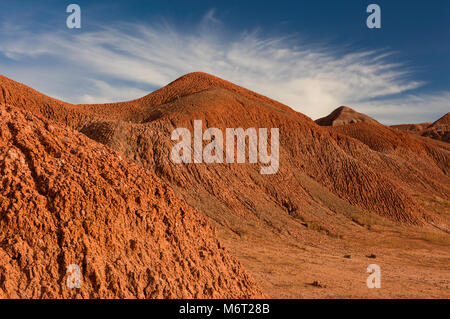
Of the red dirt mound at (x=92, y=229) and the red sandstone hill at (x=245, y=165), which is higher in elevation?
the red sandstone hill at (x=245, y=165)

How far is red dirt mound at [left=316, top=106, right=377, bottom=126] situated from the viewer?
97.4 metres

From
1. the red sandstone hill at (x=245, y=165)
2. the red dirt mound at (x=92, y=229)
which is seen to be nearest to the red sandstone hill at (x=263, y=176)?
the red sandstone hill at (x=245, y=165)

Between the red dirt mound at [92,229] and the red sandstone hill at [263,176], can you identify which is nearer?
the red dirt mound at [92,229]

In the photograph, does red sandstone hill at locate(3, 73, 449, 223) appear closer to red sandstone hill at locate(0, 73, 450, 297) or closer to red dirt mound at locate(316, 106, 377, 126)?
red sandstone hill at locate(0, 73, 450, 297)

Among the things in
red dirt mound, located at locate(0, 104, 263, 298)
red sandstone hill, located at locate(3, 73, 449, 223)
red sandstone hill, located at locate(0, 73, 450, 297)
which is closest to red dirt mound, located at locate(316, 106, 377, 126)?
red sandstone hill, located at locate(3, 73, 449, 223)

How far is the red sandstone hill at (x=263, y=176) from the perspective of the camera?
23.9 metres

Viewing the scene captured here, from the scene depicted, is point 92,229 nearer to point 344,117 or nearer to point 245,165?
point 245,165

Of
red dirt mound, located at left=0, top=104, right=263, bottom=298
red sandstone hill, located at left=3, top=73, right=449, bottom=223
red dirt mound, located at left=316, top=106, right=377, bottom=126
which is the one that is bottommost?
red dirt mound, located at left=0, top=104, right=263, bottom=298

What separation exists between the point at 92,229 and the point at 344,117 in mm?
99033

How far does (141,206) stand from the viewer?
8.98m

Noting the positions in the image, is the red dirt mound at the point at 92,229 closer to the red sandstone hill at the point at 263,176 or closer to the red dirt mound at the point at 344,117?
the red sandstone hill at the point at 263,176

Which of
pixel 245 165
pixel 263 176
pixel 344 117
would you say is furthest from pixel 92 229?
pixel 344 117

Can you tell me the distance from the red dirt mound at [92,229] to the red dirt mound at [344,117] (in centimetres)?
9116

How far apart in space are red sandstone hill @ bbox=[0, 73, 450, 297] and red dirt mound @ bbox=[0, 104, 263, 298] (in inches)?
232
